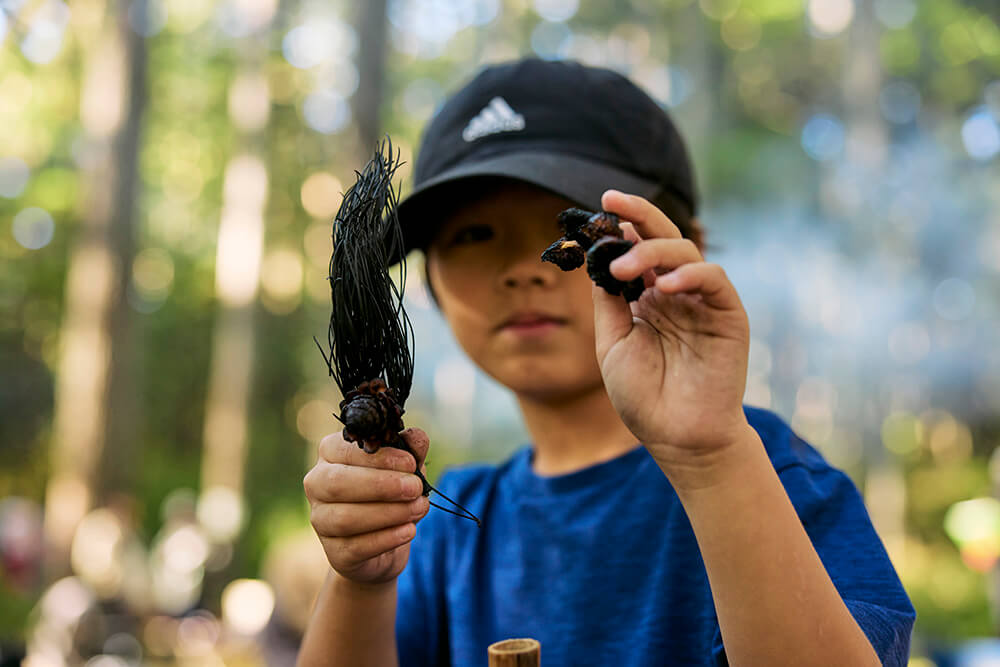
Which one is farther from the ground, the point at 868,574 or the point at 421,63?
the point at 421,63

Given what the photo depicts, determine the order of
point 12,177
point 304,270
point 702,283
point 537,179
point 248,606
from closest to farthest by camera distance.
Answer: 1. point 702,283
2. point 537,179
3. point 248,606
4. point 12,177
5. point 304,270

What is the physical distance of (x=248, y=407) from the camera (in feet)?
52.2

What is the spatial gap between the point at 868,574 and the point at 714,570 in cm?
35

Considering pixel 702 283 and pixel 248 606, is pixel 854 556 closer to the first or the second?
pixel 702 283

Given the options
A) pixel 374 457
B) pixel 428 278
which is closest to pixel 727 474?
pixel 374 457

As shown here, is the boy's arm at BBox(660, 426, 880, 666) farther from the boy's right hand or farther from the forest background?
the forest background

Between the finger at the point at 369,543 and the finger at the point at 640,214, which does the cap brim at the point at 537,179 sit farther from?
the finger at the point at 369,543

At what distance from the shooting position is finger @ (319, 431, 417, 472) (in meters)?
1.10

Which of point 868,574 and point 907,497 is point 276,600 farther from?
point 907,497

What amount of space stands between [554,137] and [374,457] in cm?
86

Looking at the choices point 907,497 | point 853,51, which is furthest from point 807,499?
point 907,497

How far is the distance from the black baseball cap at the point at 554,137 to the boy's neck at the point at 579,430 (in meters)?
0.45

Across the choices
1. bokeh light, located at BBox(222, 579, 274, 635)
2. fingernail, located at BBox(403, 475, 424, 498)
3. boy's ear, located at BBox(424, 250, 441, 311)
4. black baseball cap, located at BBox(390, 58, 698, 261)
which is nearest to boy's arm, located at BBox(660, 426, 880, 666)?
fingernail, located at BBox(403, 475, 424, 498)

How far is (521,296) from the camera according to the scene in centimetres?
156
